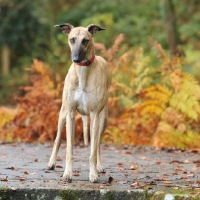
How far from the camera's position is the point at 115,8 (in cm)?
2292

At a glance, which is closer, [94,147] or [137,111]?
[94,147]

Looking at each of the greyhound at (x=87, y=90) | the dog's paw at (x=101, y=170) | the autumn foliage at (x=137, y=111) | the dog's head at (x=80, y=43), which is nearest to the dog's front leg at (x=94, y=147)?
the greyhound at (x=87, y=90)

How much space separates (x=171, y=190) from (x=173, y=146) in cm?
479

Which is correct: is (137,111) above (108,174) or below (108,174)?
above

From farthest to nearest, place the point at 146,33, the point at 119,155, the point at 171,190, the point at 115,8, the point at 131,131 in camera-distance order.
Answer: the point at 115,8 → the point at 146,33 → the point at 131,131 → the point at 119,155 → the point at 171,190

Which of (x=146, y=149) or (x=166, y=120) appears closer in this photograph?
(x=146, y=149)

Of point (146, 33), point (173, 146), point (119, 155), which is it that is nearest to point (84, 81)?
point (119, 155)

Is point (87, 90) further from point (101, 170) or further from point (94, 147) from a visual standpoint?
point (101, 170)

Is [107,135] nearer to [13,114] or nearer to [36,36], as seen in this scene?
[13,114]

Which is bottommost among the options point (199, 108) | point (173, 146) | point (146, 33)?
Result: point (173, 146)

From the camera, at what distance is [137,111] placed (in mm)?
10703

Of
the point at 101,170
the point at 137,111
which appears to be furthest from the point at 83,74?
the point at 137,111

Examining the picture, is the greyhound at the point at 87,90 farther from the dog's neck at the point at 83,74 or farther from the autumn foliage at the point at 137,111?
the autumn foliage at the point at 137,111

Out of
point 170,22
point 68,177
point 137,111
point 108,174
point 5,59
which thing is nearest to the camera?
point 68,177
